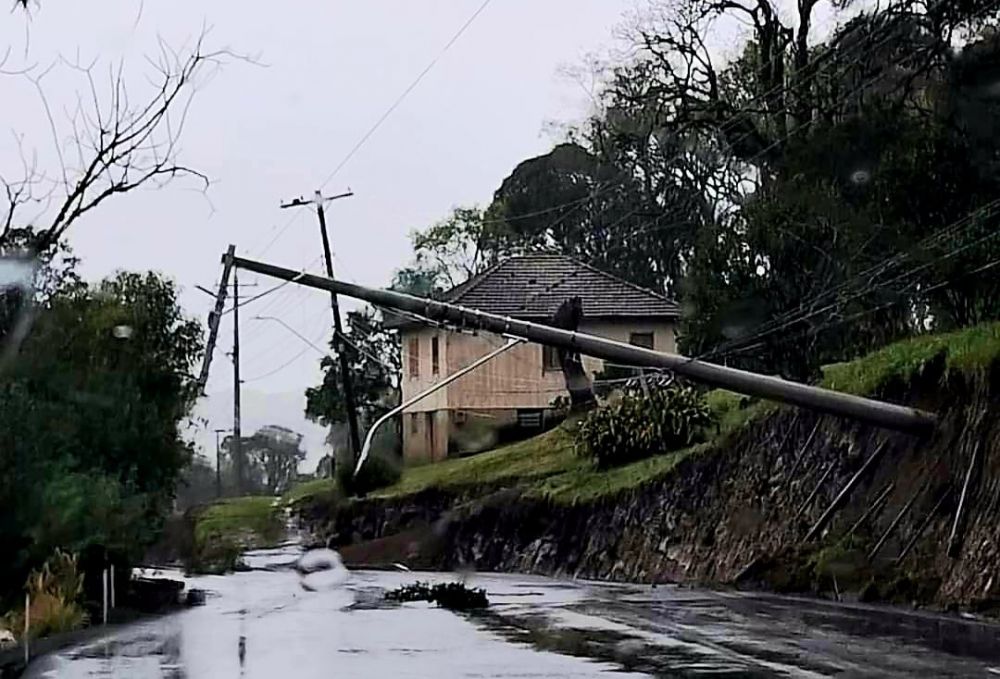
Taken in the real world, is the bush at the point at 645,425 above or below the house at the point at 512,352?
below

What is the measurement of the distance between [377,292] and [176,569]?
43.8 feet

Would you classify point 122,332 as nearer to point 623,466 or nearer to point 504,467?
point 623,466

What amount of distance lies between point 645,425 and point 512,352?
15.7 metres

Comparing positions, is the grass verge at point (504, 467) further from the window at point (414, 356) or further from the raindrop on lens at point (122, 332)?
the raindrop on lens at point (122, 332)

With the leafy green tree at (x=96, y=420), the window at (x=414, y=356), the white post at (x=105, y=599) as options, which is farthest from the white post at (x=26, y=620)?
the window at (x=414, y=356)

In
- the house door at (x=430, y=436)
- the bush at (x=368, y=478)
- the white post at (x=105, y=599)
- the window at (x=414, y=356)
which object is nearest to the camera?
the white post at (x=105, y=599)

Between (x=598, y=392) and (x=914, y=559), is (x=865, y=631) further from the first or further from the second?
(x=598, y=392)

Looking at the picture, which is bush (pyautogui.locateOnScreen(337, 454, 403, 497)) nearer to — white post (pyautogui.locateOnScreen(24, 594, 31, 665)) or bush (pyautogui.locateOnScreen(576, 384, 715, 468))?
bush (pyautogui.locateOnScreen(576, 384, 715, 468))

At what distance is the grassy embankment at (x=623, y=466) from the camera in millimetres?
29656

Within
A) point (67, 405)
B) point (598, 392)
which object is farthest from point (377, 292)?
point (598, 392)

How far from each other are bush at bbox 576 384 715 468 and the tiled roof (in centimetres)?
1334

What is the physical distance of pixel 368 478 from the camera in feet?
178

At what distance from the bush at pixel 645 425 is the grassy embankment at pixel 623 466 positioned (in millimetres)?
454

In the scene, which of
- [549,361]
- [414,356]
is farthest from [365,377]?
[549,361]
